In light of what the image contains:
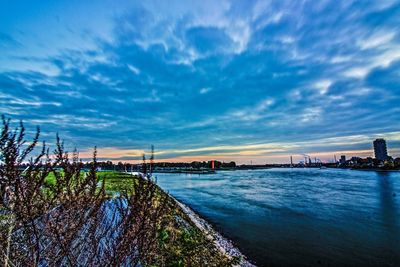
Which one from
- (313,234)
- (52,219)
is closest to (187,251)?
(52,219)

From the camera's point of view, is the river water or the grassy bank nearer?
the grassy bank

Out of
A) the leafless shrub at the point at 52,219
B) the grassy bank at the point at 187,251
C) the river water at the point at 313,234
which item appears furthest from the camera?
the river water at the point at 313,234

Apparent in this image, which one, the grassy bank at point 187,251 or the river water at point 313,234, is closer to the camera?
the grassy bank at point 187,251

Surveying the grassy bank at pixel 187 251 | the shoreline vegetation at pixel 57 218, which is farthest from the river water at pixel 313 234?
the shoreline vegetation at pixel 57 218

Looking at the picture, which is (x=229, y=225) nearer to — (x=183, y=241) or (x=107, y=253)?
(x=183, y=241)

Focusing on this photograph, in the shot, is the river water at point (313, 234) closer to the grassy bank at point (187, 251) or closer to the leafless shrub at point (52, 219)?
the grassy bank at point (187, 251)

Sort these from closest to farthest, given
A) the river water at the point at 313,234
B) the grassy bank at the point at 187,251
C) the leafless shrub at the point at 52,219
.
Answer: the leafless shrub at the point at 52,219 → the grassy bank at the point at 187,251 → the river water at the point at 313,234

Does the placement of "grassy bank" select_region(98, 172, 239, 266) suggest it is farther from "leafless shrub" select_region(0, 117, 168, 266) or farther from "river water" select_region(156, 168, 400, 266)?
"leafless shrub" select_region(0, 117, 168, 266)

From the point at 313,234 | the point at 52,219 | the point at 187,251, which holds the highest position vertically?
the point at 52,219

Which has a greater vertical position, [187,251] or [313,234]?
[187,251]

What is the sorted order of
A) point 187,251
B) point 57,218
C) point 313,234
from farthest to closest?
point 313,234 < point 187,251 < point 57,218

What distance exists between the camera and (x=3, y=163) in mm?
2553

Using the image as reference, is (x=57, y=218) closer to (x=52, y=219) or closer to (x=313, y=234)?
(x=52, y=219)

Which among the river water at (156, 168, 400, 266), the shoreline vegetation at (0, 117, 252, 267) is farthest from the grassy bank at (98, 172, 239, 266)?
the shoreline vegetation at (0, 117, 252, 267)
